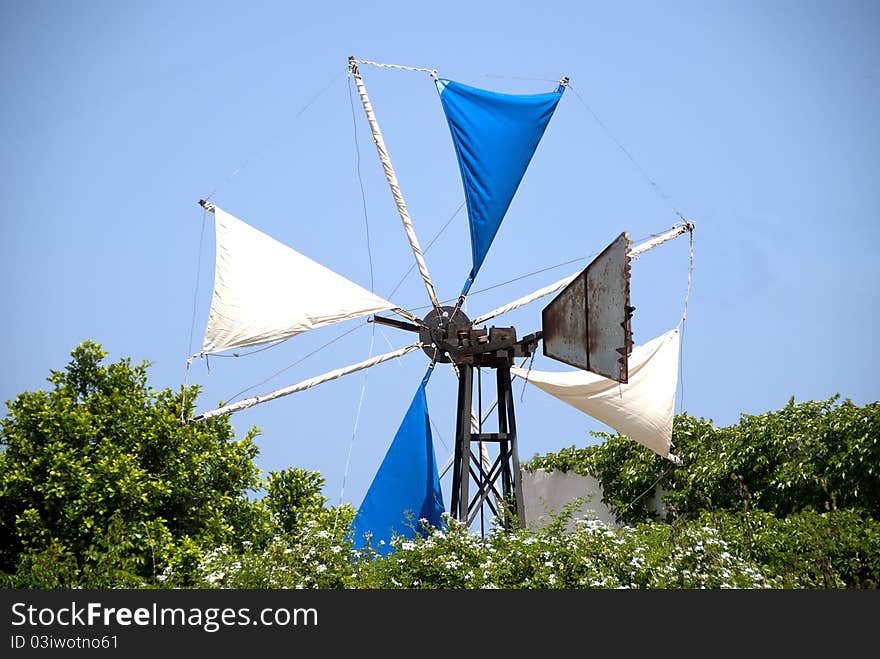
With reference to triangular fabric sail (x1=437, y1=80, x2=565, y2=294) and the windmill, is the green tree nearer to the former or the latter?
the windmill

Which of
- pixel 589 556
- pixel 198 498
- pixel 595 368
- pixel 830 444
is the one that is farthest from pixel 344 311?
pixel 830 444

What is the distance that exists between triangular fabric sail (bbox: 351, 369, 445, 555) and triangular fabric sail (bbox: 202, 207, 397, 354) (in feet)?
4.85

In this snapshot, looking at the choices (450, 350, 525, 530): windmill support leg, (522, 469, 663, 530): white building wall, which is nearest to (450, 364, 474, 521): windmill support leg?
(450, 350, 525, 530): windmill support leg

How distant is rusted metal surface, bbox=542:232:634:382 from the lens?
32.4 feet

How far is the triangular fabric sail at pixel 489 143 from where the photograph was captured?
12.4m

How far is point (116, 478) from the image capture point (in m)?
15.1

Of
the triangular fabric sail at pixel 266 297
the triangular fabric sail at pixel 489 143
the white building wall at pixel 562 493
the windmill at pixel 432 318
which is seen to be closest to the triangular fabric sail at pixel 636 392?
the windmill at pixel 432 318

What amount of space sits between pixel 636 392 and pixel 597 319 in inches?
131

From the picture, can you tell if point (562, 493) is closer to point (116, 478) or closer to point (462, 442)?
point (462, 442)

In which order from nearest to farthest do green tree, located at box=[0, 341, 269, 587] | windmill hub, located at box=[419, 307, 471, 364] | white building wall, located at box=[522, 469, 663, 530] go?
windmill hub, located at box=[419, 307, 471, 364] → green tree, located at box=[0, 341, 269, 587] → white building wall, located at box=[522, 469, 663, 530]

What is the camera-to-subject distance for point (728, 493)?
14.7 metres

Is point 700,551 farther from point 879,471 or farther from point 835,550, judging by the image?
point 879,471

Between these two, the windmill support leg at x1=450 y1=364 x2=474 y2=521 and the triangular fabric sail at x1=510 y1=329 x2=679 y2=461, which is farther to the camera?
the triangular fabric sail at x1=510 y1=329 x2=679 y2=461

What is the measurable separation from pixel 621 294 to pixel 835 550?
386cm
